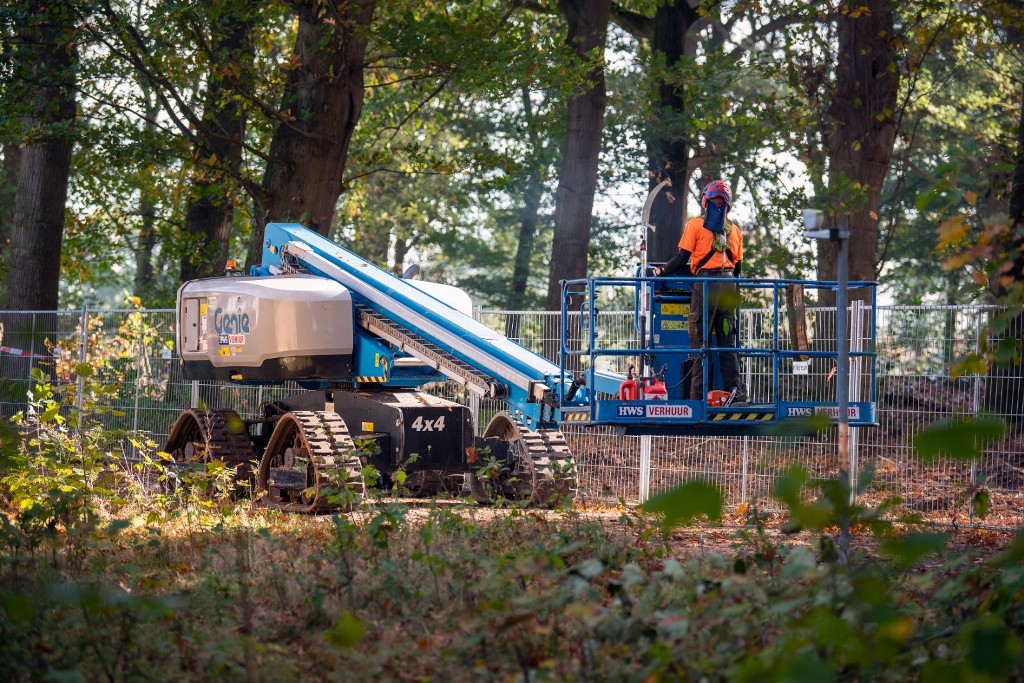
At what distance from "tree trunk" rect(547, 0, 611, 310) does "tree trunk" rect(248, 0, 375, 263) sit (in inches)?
232

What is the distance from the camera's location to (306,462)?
11.8 m

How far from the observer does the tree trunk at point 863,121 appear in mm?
21000

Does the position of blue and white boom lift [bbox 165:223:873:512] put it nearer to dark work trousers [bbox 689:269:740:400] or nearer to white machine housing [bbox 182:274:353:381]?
white machine housing [bbox 182:274:353:381]

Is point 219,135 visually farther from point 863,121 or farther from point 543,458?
point 863,121

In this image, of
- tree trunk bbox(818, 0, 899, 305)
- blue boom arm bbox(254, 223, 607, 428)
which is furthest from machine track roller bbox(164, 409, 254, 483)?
tree trunk bbox(818, 0, 899, 305)

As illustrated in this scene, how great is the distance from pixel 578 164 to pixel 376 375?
37.4 feet

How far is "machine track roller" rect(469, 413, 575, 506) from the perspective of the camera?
1198 centimetres

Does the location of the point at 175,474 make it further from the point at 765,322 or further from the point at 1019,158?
the point at 1019,158

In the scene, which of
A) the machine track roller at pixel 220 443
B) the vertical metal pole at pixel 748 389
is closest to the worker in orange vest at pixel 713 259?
the vertical metal pole at pixel 748 389

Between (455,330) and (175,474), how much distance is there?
9.13 ft

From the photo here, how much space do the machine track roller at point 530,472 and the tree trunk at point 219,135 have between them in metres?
6.85

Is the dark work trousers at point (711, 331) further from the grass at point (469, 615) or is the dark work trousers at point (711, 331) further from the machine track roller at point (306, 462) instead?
the machine track roller at point (306, 462)

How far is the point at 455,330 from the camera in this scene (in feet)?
40.4

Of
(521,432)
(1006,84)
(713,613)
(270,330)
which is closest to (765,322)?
(521,432)
